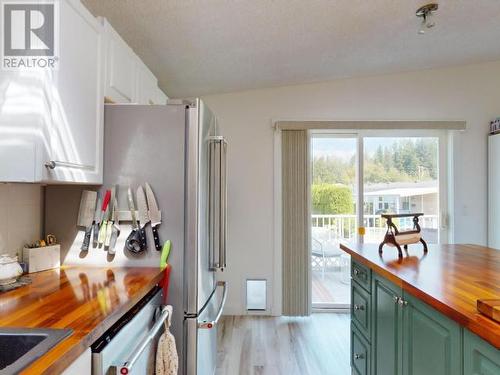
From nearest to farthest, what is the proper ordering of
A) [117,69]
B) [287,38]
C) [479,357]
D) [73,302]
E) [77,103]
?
[479,357] < [73,302] < [77,103] < [117,69] < [287,38]

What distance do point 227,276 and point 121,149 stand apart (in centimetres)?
222

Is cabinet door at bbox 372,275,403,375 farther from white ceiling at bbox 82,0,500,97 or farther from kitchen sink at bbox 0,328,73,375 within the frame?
white ceiling at bbox 82,0,500,97

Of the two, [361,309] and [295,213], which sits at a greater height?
[295,213]

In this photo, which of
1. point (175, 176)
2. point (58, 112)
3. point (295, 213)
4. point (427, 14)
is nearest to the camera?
point (58, 112)

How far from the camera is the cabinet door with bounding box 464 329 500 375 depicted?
3.09 feet

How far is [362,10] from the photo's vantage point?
2184 mm

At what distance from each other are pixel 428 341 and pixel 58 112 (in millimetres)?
1700

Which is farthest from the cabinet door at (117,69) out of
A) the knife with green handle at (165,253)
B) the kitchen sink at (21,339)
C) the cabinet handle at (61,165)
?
the kitchen sink at (21,339)

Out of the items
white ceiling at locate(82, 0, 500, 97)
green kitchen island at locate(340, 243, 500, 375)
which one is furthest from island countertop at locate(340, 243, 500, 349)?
white ceiling at locate(82, 0, 500, 97)

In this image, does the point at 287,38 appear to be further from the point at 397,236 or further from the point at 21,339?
the point at 21,339

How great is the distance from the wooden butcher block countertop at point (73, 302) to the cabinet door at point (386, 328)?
1.13 meters

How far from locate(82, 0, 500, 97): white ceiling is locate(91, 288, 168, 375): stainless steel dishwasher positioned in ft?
5.10

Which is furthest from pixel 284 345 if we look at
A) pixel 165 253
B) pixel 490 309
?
pixel 490 309

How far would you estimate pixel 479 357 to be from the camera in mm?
1012
